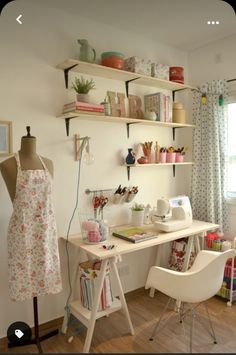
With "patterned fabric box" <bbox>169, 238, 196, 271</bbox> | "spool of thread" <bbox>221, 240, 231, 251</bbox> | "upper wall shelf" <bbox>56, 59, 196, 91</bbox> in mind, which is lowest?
"patterned fabric box" <bbox>169, 238, 196, 271</bbox>

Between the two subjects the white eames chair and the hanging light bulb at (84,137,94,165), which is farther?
the hanging light bulb at (84,137,94,165)

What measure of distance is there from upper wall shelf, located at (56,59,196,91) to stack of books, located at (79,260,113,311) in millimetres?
1490

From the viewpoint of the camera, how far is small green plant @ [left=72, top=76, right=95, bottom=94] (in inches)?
87.9

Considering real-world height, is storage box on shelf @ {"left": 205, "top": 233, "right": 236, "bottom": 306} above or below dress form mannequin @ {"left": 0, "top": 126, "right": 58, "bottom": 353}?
below

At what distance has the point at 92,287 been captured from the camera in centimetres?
212

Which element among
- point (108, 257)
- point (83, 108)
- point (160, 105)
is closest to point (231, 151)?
point (160, 105)

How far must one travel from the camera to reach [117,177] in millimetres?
2686

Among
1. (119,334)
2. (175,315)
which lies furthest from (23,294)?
(175,315)

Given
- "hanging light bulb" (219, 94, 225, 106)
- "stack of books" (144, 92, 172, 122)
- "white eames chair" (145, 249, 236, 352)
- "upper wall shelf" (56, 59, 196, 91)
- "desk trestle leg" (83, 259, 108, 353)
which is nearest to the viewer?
"white eames chair" (145, 249, 236, 352)

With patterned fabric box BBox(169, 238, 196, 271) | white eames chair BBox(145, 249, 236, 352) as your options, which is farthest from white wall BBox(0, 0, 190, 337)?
white eames chair BBox(145, 249, 236, 352)

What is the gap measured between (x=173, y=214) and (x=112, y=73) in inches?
Answer: 52.2

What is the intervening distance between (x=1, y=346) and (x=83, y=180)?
4.48 ft

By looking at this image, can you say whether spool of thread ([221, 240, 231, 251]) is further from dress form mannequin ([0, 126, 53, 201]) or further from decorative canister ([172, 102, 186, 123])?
dress form mannequin ([0, 126, 53, 201])

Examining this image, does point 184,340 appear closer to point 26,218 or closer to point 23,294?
point 23,294
